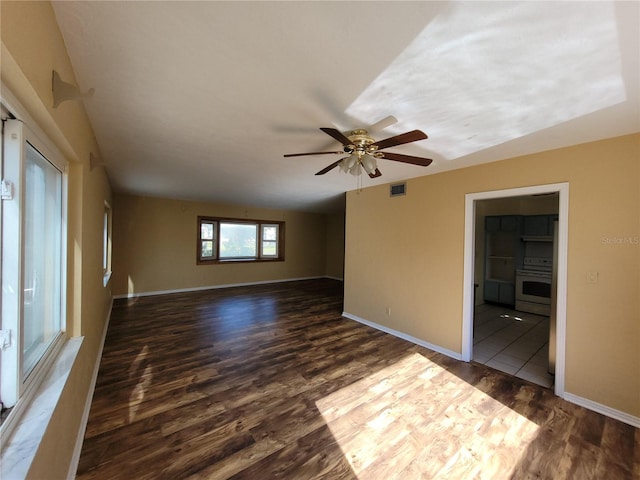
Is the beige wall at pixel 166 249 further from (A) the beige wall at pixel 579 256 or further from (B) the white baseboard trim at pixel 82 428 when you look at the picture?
(A) the beige wall at pixel 579 256

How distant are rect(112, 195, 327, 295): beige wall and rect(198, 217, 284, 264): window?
181 mm

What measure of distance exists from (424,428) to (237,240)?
6.63m

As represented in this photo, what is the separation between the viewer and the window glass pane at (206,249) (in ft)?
22.7

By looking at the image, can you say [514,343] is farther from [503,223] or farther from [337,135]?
[337,135]

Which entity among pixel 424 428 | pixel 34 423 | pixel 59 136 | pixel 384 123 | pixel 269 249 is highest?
pixel 384 123

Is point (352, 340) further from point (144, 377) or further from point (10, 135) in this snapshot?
point (10, 135)

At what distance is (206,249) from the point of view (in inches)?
276

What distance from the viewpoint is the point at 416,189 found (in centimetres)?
371

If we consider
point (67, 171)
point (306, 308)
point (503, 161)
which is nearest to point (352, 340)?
point (306, 308)

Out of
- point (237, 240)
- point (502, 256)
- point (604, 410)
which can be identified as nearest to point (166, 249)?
point (237, 240)

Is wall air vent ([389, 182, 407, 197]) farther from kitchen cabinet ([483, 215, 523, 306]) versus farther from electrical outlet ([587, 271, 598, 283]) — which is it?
kitchen cabinet ([483, 215, 523, 306])

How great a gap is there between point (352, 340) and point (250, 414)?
1.92 meters

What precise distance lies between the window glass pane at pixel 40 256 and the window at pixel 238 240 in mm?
5401

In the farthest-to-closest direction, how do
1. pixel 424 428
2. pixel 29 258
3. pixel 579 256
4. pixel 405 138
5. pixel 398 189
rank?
pixel 398 189 < pixel 579 256 < pixel 424 428 < pixel 405 138 < pixel 29 258
